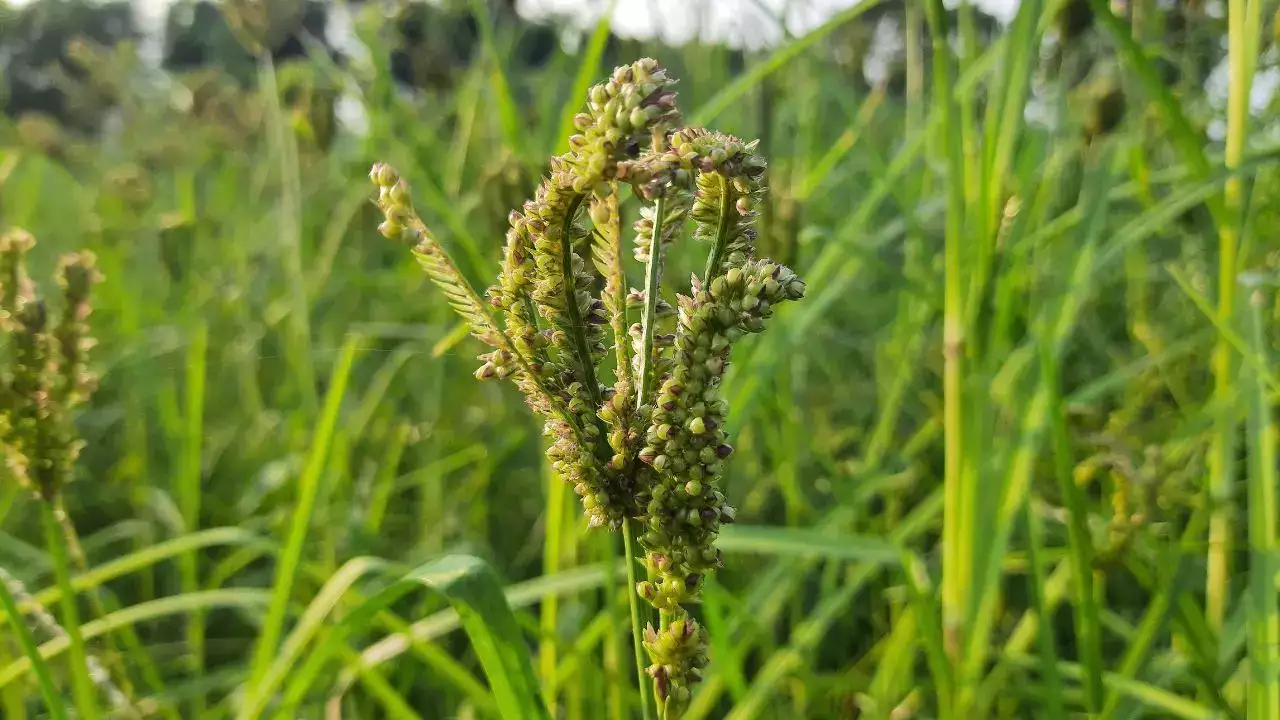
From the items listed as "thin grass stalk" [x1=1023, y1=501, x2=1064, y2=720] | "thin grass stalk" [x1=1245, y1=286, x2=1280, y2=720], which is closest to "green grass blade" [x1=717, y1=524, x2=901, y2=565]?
"thin grass stalk" [x1=1023, y1=501, x2=1064, y2=720]

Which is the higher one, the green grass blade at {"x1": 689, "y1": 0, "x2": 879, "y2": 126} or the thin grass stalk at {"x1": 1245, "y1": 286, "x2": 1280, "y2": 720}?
the green grass blade at {"x1": 689, "y1": 0, "x2": 879, "y2": 126}

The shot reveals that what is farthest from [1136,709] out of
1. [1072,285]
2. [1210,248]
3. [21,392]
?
[1210,248]

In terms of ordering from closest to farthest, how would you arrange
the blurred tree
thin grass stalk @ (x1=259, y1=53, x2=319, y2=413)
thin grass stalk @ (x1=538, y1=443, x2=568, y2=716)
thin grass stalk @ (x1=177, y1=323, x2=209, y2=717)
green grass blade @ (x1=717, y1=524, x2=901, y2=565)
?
green grass blade @ (x1=717, y1=524, x2=901, y2=565)
thin grass stalk @ (x1=538, y1=443, x2=568, y2=716)
thin grass stalk @ (x1=177, y1=323, x2=209, y2=717)
thin grass stalk @ (x1=259, y1=53, x2=319, y2=413)
the blurred tree

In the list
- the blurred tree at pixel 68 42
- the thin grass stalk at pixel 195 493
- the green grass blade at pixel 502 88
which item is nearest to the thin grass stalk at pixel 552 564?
the green grass blade at pixel 502 88

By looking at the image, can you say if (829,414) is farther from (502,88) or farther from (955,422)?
(502,88)

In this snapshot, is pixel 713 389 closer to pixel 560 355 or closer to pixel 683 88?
pixel 560 355

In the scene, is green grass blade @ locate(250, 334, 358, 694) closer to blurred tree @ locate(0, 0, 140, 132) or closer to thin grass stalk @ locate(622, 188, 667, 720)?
thin grass stalk @ locate(622, 188, 667, 720)
